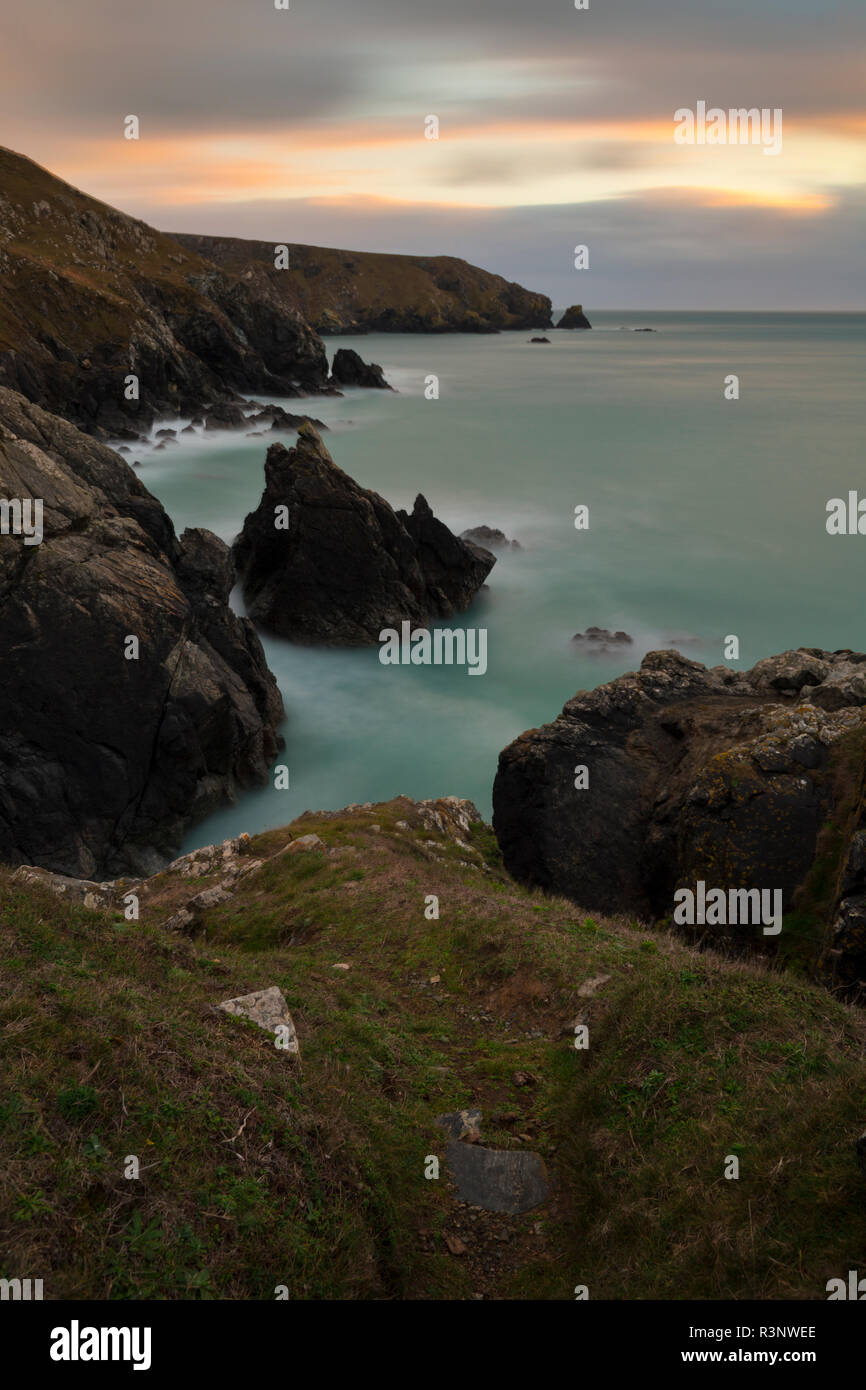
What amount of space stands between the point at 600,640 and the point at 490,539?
17.0m

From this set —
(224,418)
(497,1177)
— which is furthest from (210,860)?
(224,418)

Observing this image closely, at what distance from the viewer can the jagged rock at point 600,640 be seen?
45062 mm

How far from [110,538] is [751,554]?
42.9 metres

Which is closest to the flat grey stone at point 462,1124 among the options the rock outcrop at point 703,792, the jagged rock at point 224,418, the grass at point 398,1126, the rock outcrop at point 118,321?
the grass at point 398,1126

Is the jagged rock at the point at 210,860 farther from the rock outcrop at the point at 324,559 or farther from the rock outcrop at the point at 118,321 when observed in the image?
the rock outcrop at the point at 118,321

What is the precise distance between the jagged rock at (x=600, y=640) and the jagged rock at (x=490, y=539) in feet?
48.4

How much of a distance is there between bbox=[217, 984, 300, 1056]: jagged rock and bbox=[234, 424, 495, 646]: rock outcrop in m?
36.2

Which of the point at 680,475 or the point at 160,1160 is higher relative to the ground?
the point at 680,475

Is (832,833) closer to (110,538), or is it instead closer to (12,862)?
(12,862)

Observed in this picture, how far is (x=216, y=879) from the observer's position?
67.9 feet

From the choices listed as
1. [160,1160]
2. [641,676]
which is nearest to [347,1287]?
[160,1160]

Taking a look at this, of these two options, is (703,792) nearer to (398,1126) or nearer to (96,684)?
(398,1126)

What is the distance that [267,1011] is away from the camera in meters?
10.3

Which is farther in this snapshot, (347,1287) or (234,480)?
(234,480)
